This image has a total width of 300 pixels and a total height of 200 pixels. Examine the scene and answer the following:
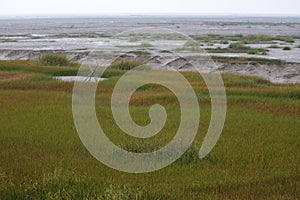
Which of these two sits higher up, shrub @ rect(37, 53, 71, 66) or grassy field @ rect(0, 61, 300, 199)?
grassy field @ rect(0, 61, 300, 199)

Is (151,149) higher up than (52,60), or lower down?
higher up

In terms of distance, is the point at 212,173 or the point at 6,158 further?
the point at 6,158

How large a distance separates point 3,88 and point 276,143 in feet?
40.6

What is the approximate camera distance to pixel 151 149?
10.1 metres

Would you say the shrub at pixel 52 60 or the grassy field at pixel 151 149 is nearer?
the grassy field at pixel 151 149

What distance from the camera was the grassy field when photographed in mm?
7684

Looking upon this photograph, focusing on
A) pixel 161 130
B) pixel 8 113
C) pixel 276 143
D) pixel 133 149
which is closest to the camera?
pixel 133 149

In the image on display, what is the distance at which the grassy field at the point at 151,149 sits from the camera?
768cm

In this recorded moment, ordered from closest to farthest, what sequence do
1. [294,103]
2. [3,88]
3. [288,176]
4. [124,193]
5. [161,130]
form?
[124,193] < [288,176] < [161,130] < [294,103] < [3,88]

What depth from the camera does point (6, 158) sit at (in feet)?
31.1

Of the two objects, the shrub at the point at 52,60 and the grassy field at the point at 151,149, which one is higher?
the grassy field at the point at 151,149

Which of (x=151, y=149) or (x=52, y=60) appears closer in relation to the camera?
(x=151, y=149)

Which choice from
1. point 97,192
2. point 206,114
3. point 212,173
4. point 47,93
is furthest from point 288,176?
point 47,93

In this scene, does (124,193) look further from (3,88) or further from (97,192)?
(3,88)
